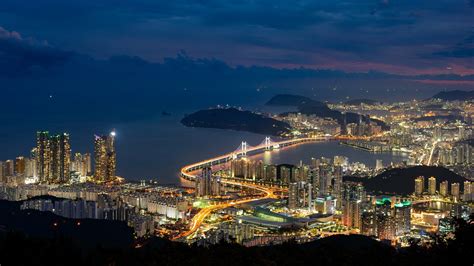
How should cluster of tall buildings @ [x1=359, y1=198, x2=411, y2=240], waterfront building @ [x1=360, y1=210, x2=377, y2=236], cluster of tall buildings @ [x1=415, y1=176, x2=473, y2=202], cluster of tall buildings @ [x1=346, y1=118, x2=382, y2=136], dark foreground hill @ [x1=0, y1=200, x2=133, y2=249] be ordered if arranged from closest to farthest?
dark foreground hill @ [x1=0, y1=200, x2=133, y2=249]
cluster of tall buildings @ [x1=359, y1=198, x2=411, y2=240]
waterfront building @ [x1=360, y1=210, x2=377, y2=236]
cluster of tall buildings @ [x1=415, y1=176, x2=473, y2=202]
cluster of tall buildings @ [x1=346, y1=118, x2=382, y2=136]

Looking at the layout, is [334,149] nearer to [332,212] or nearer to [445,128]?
[445,128]

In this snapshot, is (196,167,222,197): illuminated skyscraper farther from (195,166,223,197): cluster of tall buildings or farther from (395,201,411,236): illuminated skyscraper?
(395,201,411,236): illuminated skyscraper

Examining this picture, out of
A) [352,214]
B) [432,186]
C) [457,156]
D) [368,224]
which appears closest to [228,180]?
[432,186]

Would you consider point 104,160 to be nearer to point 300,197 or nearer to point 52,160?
point 52,160

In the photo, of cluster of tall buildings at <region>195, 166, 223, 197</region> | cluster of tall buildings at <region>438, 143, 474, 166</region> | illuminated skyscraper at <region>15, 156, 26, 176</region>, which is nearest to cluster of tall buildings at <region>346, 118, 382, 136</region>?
cluster of tall buildings at <region>438, 143, 474, 166</region>

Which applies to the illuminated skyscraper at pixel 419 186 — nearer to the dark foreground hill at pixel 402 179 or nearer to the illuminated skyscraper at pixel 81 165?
the dark foreground hill at pixel 402 179

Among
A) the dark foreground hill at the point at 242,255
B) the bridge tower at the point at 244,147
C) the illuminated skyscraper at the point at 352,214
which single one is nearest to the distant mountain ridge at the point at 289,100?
the bridge tower at the point at 244,147
